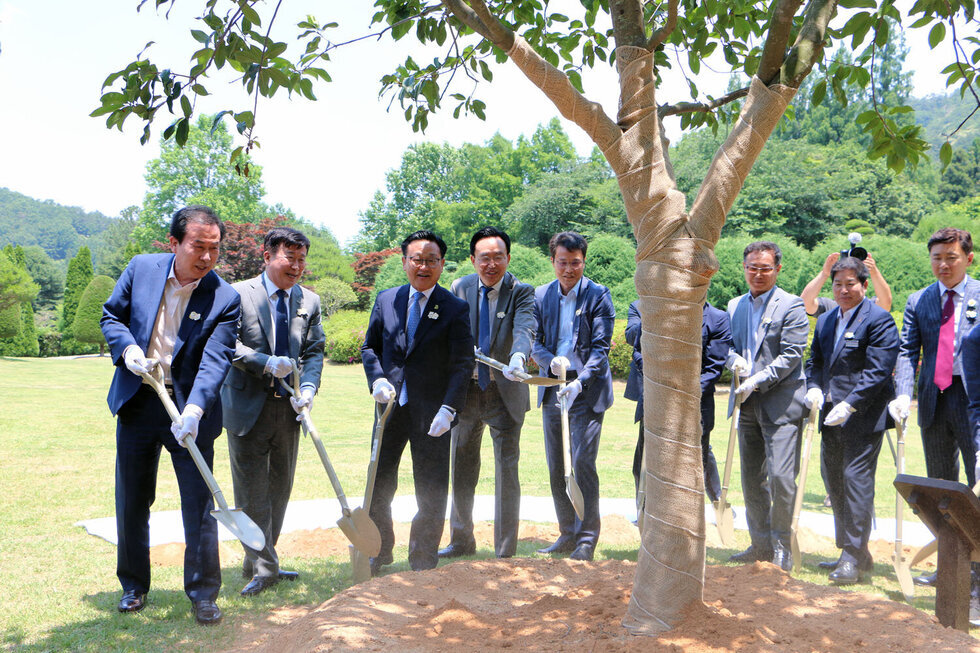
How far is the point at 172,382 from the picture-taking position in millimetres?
4168

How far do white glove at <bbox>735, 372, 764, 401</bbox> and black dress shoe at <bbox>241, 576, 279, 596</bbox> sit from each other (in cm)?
326

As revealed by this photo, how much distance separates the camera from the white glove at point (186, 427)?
150 inches

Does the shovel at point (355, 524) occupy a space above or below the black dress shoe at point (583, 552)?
above

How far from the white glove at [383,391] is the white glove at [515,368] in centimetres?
80

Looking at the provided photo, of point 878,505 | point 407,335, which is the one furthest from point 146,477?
point 878,505

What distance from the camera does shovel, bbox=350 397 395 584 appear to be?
4.41 meters

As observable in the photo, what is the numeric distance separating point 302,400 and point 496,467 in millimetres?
1531

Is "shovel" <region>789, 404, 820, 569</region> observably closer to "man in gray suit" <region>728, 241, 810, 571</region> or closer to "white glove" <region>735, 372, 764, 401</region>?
"man in gray suit" <region>728, 241, 810, 571</region>

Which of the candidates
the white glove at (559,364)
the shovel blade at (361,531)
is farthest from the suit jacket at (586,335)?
the shovel blade at (361,531)

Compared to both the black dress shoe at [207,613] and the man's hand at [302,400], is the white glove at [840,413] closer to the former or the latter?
the man's hand at [302,400]

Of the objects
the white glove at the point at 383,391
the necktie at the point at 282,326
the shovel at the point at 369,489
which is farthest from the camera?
the necktie at the point at 282,326

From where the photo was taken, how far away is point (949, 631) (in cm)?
319

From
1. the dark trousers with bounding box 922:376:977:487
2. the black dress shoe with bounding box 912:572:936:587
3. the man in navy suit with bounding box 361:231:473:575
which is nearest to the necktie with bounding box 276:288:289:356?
the man in navy suit with bounding box 361:231:473:575

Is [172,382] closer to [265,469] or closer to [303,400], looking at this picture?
[303,400]
